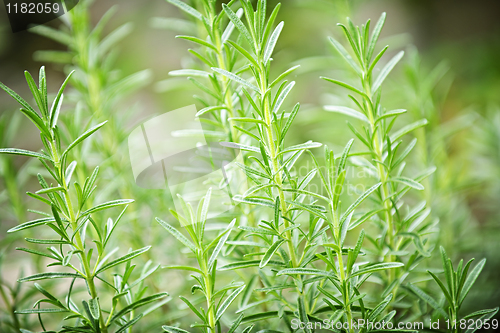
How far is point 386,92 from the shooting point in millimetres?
811

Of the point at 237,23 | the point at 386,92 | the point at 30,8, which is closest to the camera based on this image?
the point at 237,23

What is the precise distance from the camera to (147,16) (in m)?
1.18

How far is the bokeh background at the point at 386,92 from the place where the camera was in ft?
2.08

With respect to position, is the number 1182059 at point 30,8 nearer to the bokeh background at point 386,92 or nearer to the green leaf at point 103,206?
the bokeh background at point 386,92

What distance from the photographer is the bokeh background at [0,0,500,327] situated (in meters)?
0.64

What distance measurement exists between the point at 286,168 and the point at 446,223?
1.56ft

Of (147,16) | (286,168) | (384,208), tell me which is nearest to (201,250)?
(286,168)

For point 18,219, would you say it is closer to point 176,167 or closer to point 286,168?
point 176,167

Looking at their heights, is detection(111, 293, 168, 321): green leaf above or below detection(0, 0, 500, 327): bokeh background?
below

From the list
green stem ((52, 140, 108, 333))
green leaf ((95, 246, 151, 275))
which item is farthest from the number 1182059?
green leaf ((95, 246, 151, 275))

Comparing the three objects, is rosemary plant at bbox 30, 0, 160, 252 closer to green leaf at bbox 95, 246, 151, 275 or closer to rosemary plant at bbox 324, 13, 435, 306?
green leaf at bbox 95, 246, 151, 275

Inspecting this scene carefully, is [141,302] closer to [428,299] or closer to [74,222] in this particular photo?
[74,222]

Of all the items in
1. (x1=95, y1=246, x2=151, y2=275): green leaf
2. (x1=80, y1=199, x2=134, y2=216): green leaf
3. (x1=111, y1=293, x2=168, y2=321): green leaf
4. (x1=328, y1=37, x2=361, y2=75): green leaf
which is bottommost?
(x1=111, y1=293, x2=168, y2=321): green leaf

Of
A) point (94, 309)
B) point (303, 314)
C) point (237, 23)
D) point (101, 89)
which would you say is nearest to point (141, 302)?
point (94, 309)
